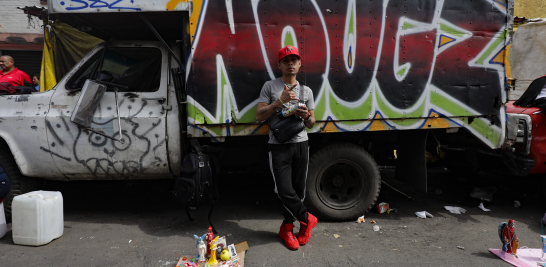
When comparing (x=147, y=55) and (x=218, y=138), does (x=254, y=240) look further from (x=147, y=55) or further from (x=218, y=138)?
(x=147, y=55)

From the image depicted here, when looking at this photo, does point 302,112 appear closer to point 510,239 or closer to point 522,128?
point 510,239

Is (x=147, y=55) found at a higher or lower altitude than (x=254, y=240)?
higher

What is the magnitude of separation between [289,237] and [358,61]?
198 cm

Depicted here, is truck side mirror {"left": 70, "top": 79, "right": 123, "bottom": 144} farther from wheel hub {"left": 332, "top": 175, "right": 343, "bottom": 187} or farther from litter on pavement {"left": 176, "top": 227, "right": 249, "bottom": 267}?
wheel hub {"left": 332, "top": 175, "right": 343, "bottom": 187}

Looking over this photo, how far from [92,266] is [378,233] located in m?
2.85

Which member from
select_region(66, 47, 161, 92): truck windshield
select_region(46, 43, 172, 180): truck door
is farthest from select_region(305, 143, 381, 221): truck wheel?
select_region(66, 47, 161, 92): truck windshield

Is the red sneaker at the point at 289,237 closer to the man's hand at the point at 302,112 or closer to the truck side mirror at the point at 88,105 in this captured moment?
the man's hand at the point at 302,112

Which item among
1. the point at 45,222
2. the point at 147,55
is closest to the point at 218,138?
the point at 147,55

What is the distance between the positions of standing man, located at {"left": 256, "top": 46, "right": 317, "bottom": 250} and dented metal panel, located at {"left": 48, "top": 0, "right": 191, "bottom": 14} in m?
1.17

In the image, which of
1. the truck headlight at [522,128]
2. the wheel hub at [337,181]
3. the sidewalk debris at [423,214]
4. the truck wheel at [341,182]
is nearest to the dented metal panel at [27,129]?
the truck wheel at [341,182]

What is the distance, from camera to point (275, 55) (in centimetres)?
334

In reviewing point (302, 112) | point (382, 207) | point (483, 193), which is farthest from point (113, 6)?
point (483, 193)

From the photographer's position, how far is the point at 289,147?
311 centimetres

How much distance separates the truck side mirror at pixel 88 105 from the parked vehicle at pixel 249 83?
0.01m
